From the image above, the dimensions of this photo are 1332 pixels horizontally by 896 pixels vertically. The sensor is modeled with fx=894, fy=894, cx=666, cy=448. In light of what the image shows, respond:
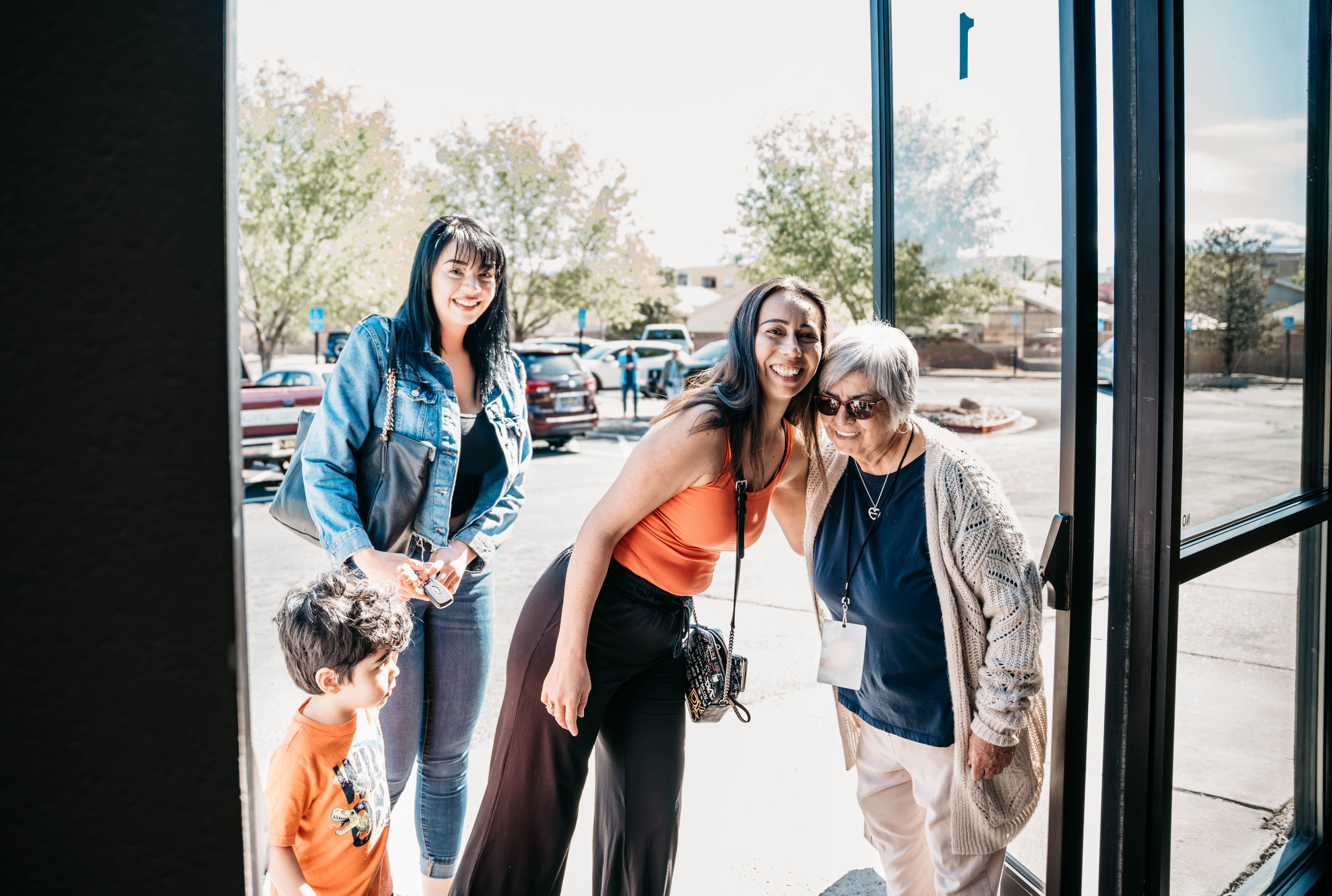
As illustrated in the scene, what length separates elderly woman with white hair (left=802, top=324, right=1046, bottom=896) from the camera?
1991mm

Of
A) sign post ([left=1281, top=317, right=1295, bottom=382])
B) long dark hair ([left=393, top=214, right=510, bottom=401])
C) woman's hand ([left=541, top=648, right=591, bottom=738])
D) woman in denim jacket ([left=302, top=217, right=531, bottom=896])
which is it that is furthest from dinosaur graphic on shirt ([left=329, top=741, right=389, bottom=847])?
sign post ([left=1281, top=317, right=1295, bottom=382])

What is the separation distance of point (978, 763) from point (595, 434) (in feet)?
46.4

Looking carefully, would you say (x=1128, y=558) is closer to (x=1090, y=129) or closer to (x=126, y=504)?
(x=1090, y=129)

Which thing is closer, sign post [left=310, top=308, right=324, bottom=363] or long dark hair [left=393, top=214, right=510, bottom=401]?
long dark hair [left=393, top=214, right=510, bottom=401]

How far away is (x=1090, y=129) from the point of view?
1906 mm

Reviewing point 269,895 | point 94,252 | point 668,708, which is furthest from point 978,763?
point 94,252

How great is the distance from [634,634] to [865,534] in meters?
0.61

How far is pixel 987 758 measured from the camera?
2.00m

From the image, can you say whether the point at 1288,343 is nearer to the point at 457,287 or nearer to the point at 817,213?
the point at 457,287

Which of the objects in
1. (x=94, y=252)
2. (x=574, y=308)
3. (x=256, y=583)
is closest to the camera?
(x=94, y=252)

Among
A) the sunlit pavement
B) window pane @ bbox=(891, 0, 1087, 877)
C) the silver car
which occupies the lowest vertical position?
the sunlit pavement

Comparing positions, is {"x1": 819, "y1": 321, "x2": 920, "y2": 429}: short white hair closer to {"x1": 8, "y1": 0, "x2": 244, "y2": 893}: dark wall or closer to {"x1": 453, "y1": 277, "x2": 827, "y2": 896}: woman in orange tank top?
{"x1": 453, "y1": 277, "x2": 827, "y2": 896}: woman in orange tank top

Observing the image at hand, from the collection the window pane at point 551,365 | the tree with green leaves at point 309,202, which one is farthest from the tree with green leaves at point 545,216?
the window pane at point 551,365

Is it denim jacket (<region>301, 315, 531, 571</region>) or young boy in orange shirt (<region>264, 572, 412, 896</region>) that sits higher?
denim jacket (<region>301, 315, 531, 571</region>)
